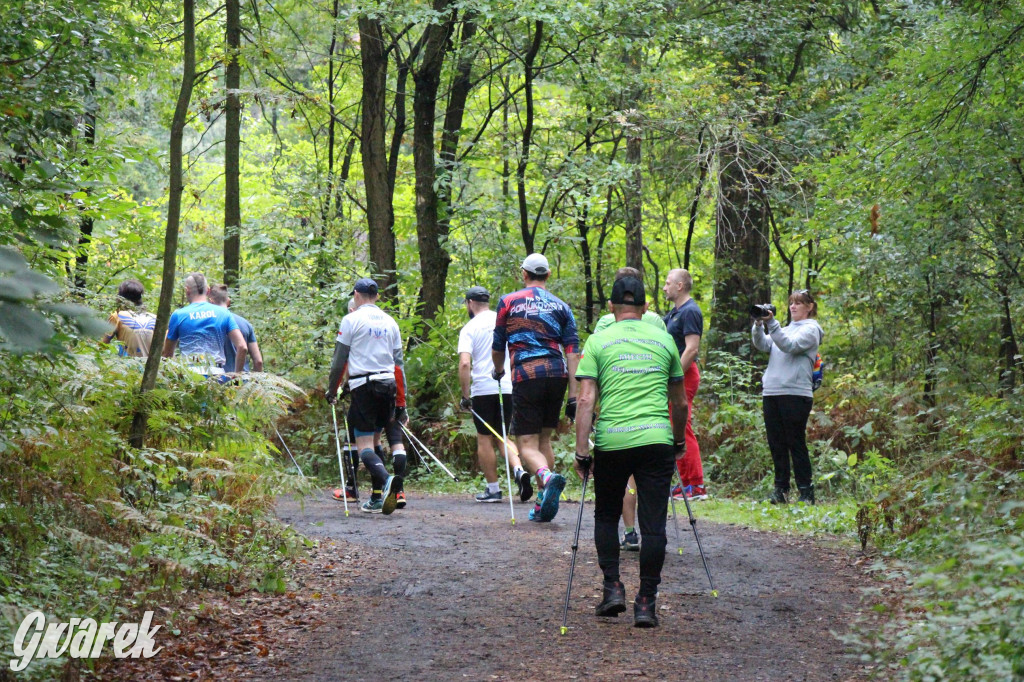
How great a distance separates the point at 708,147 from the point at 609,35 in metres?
2.98

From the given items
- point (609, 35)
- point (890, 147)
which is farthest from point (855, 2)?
point (890, 147)

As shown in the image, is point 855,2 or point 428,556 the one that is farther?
point 855,2

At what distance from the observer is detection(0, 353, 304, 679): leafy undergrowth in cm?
546

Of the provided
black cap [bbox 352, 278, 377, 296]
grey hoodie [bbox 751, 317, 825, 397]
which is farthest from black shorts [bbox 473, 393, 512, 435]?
grey hoodie [bbox 751, 317, 825, 397]

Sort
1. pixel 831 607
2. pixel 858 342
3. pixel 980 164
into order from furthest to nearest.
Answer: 1. pixel 858 342
2. pixel 980 164
3. pixel 831 607

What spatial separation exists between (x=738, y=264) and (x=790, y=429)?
24.1 feet

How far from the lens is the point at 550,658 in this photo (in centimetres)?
551

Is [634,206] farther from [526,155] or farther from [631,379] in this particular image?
[631,379]

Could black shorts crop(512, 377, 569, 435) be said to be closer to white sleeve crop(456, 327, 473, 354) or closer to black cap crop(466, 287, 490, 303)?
white sleeve crop(456, 327, 473, 354)

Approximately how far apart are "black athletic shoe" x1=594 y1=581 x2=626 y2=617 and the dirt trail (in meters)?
0.07

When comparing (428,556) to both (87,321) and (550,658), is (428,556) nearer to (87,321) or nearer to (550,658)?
(550,658)

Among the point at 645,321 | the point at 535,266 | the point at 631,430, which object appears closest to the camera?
the point at 631,430

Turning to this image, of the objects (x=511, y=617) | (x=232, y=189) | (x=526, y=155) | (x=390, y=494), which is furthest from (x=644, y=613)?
(x=232, y=189)

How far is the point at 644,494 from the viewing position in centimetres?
614
